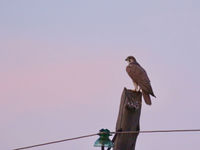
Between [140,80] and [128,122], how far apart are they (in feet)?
16.7

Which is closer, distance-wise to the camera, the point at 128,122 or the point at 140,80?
the point at 128,122

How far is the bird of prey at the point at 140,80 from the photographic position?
977cm

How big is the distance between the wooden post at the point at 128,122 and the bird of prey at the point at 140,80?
337 centimetres

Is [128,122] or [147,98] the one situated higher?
[147,98]

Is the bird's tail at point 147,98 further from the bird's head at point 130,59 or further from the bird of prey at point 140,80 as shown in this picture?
the bird's head at point 130,59

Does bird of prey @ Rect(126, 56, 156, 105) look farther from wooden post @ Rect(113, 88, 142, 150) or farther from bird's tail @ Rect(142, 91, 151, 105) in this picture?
wooden post @ Rect(113, 88, 142, 150)

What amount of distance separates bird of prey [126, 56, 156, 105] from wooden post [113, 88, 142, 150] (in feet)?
11.1

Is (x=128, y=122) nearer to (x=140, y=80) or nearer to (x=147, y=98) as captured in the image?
(x=147, y=98)

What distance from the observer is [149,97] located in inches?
382

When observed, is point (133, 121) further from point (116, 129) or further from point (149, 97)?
point (149, 97)

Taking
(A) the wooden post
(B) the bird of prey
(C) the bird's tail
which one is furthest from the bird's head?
(A) the wooden post

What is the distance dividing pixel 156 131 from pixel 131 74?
19.4 ft

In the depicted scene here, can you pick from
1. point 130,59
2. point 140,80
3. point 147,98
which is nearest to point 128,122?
point 147,98

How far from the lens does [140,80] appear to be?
36.3ft
